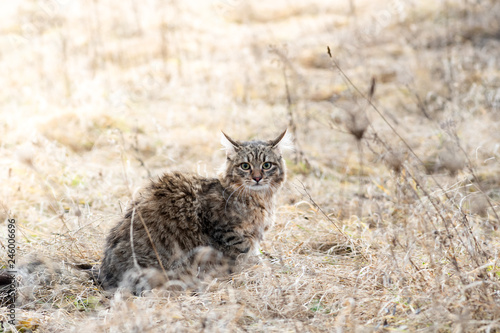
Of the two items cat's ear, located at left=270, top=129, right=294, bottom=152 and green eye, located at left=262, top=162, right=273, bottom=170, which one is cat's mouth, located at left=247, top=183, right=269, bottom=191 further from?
cat's ear, located at left=270, top=129, right=294, bottom=152

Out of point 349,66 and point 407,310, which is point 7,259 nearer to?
point 407,310

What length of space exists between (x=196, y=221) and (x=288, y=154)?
324cm

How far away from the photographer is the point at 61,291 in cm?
294

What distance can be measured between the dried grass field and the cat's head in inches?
16.7

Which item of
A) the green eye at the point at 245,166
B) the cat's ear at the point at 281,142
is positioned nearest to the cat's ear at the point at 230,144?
the green eye at the point at 245,166

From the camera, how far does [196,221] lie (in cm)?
324

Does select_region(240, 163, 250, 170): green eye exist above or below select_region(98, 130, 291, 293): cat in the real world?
above

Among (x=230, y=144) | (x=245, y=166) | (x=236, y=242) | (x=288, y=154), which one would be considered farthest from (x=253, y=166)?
(x=288, y=154)

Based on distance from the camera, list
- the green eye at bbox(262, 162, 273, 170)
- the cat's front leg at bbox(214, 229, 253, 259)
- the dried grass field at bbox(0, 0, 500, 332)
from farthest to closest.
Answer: the green eye at bbox(262, 162, 273, 170), the cat's front leg at bbox(214, 229, 253, 259), the dried grass field at bbox(0, 0, 500, 332)

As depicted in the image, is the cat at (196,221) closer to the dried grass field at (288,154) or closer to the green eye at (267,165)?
the green eye at (267,165)

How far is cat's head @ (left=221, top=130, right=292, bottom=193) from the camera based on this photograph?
3627mm

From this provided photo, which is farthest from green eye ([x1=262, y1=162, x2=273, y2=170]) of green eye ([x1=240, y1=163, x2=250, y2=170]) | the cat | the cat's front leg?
the cat's front leg

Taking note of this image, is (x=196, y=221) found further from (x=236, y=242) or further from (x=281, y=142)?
(x=281, y=142)

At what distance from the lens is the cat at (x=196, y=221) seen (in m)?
2.95
